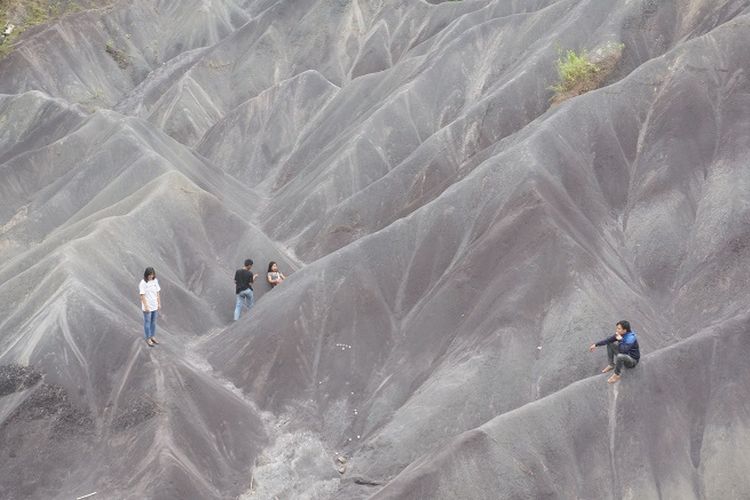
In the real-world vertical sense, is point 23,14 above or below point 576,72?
above

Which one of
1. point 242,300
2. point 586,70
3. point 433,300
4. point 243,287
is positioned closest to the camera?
point 433,300

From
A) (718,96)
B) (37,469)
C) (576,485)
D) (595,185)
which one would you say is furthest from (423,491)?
(718,96)

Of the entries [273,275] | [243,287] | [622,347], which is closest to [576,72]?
[273,275]

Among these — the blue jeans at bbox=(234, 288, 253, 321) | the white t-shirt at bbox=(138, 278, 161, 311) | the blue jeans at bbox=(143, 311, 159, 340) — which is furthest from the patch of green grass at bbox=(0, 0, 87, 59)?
the white t-shirt at bbox=(138, 278, 161, 311)

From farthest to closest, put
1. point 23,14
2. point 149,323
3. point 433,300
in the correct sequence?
point 23,14, point 433,300, point 149,323

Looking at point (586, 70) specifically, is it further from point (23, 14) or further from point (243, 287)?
point (23, 14)

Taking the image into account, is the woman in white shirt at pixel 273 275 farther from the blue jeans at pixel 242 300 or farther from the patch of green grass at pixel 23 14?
the patch of green grass at pixel 23 14

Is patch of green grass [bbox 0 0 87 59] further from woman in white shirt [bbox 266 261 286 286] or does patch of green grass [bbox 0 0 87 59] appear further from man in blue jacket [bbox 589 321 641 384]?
man in blue jacket [bbox 589 321 641 384]
